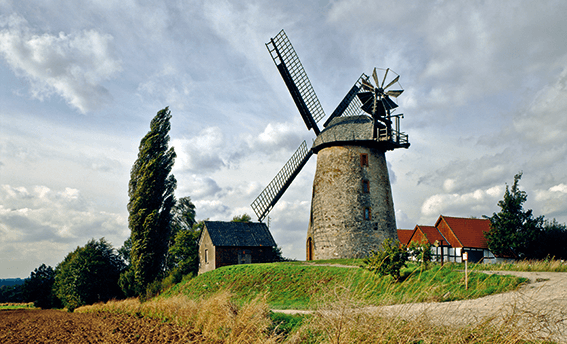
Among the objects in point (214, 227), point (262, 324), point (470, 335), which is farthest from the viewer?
point (214, 227)

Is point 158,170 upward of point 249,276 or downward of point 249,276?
upward

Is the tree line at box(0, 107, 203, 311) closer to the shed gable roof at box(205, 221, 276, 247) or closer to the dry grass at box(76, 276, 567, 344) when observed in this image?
the shed gable roof at box(205, 221, 276, 247)

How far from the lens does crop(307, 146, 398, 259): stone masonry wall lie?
85.0ft

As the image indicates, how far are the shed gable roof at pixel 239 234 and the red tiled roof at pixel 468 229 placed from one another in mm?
17193

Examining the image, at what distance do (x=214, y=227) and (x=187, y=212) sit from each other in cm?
1426

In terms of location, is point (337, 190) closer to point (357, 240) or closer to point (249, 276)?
point (357, 240)

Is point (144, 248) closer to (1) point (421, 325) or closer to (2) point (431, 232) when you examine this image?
(2) point (431, 232)

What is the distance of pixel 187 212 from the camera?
46250mm

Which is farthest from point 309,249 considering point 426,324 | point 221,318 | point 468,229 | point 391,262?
point 426,324

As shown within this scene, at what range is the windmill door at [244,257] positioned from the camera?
32.3 meters

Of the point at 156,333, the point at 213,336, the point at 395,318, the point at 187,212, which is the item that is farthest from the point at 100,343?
the point at 187,212

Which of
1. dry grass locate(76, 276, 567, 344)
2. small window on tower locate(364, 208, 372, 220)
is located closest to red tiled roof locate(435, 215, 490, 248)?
small window on tower locate(364, 208, 372, 220)

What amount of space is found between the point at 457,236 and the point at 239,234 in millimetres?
20193

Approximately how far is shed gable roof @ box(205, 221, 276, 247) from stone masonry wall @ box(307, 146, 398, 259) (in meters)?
7.21
